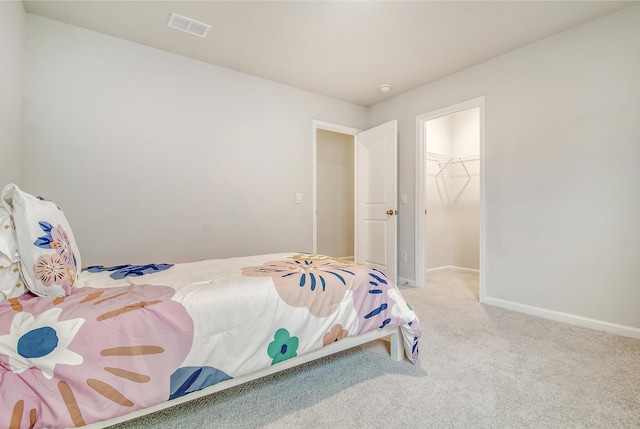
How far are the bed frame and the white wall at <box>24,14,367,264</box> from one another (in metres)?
1.88

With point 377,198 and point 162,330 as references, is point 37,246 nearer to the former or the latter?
point 162,330

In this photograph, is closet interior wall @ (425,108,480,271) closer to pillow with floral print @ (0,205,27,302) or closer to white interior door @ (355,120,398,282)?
white interior door @ (355,120,398,282)

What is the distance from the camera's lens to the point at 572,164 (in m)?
2.48

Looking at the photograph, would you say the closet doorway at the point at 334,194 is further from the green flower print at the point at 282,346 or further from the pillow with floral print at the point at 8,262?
the pillow with floral print at the point at 8,262

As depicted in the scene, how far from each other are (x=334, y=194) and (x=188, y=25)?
323 centimetres

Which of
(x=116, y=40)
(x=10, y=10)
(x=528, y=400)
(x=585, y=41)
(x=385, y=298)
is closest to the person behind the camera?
(x=528, y=400)

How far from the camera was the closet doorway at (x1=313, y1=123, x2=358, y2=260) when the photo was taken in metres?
4.97

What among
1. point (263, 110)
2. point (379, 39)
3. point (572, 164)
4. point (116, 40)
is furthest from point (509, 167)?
point (116, 40)

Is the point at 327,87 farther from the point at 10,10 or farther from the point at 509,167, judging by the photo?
the point at 10,10

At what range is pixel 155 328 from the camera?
114 centimetres

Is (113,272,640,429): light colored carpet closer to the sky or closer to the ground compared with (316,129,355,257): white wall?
closer to the ground

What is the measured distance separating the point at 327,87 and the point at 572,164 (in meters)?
2.60

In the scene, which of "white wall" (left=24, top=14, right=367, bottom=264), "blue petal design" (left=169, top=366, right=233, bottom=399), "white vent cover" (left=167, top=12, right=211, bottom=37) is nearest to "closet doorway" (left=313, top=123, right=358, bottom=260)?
"white wall" (left=24, top=14, right=367, bottom=264)

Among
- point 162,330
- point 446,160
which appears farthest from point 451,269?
point 162,330
